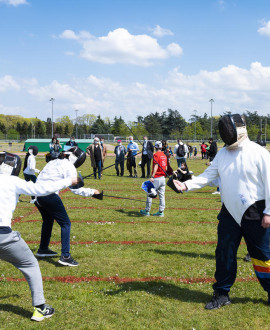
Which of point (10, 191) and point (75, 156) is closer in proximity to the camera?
point (10, 191)

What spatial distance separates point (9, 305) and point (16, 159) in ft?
6.36

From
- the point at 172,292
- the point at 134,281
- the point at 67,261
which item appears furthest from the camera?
the point at 67,261

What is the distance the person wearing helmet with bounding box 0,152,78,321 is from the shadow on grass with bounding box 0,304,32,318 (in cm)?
22

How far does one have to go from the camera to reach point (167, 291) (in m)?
4.65

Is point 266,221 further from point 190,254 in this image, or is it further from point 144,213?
point 144,213

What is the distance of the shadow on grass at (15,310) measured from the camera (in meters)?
4.04

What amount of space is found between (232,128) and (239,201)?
849mm

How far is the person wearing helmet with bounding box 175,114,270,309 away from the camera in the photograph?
3.75 m

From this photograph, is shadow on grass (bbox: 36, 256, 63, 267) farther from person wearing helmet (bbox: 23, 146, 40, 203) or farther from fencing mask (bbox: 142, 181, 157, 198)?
person wearing helmet (bbox: 23, 146, 40, 203)

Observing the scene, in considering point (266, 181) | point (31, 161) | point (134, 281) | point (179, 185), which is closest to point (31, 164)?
point (31, 161)

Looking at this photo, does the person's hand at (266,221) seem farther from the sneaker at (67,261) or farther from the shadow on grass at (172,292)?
the sneaker at (67,261)

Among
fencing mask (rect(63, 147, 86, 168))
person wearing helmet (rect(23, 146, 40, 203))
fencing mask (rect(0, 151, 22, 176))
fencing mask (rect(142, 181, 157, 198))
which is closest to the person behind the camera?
fencing mask (rect(0, 151, 22, 176))

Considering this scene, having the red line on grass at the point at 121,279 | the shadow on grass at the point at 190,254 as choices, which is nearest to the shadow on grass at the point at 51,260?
the red line on grass at the point at 121,279

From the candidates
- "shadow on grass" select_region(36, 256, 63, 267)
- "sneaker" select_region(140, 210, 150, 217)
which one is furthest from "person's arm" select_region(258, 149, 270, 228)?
"sneaker" select_region(140, 210, 150, 217)
